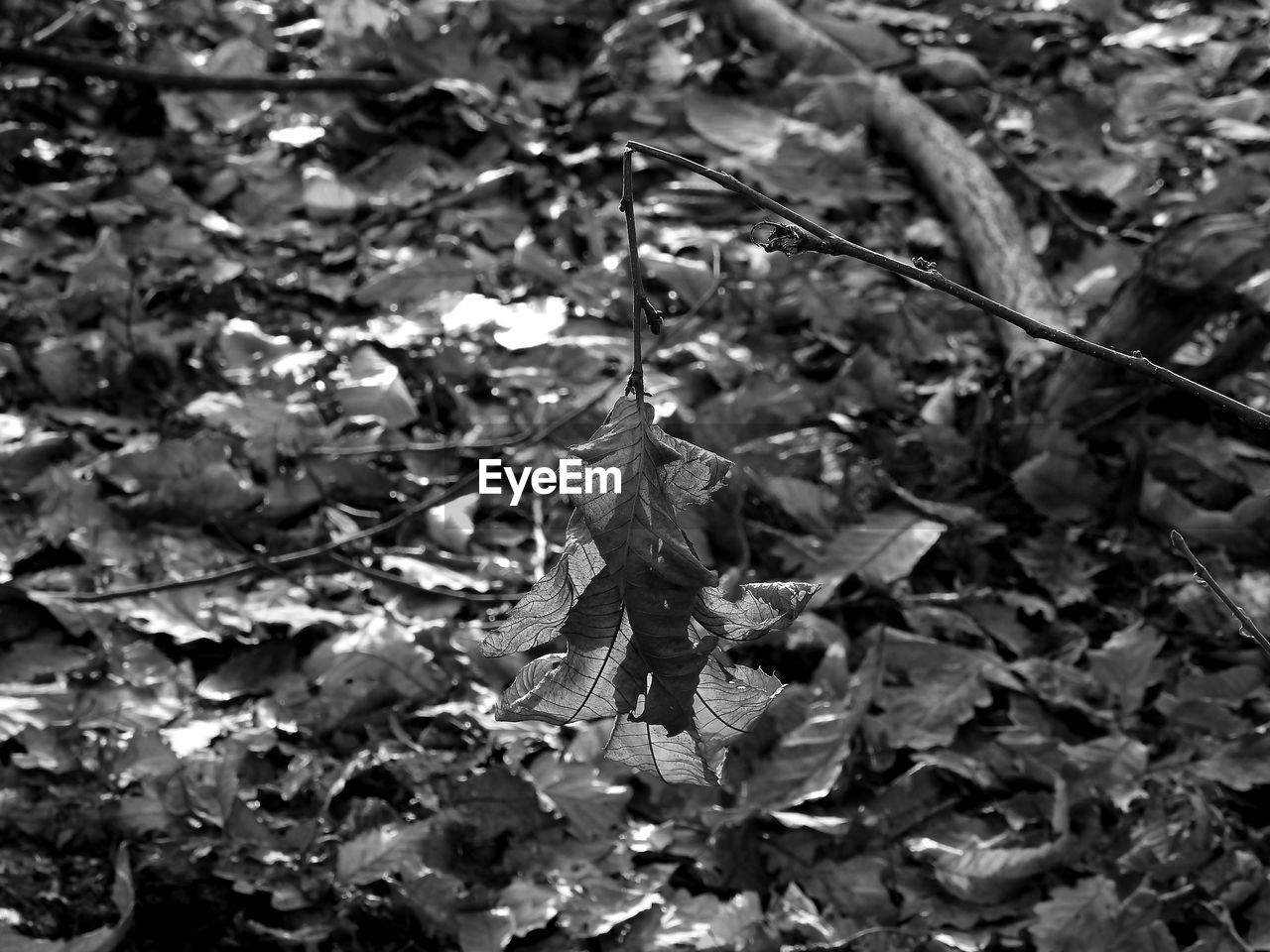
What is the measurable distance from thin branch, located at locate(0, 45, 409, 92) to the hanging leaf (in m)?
2.46

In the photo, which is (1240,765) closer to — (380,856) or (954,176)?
(380,856)

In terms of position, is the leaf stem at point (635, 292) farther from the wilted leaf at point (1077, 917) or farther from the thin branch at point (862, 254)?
the wilted leaf at point (1077, 917)

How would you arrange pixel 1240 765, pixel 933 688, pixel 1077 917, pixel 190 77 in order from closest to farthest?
pixel 1077 917
pixel 1240 765
pixel 933 688
pixel 190 77

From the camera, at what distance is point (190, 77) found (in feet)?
9.98

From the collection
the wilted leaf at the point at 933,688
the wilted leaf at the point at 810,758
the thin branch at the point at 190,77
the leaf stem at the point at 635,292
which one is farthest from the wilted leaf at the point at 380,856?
the thin branch at the point at 190,77

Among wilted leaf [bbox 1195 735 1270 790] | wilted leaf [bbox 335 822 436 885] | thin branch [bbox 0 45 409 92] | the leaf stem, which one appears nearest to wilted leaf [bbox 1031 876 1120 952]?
wilted leaf [bbox 1195 735 1270 790]

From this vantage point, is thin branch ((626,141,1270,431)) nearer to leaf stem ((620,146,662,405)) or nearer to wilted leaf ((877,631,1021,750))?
leaf stem ((620,146,662,405))

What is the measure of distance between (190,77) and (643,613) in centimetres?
266

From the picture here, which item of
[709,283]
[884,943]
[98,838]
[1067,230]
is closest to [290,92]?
[709,283]

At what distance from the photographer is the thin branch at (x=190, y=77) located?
297 centimetres

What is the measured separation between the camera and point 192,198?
2816 millimetres

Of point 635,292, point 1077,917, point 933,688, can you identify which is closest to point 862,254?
point 635,292

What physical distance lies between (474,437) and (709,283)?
2.12 feet

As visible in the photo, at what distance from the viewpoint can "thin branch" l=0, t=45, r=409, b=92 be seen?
2.97 meters
